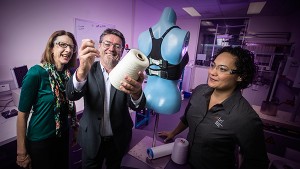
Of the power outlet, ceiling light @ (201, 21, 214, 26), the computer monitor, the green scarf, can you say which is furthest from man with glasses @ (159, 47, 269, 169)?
ceiling light @ (201, 21, 214, 26)

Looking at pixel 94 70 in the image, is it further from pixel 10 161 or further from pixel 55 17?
pixel 55 17

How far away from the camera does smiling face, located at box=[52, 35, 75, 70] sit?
1395 millimetres

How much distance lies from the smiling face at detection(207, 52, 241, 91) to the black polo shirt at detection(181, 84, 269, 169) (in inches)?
3.5

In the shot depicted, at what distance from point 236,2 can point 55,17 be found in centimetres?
439

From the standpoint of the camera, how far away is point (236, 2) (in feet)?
13.9

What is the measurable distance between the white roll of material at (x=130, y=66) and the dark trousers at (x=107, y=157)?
667mm

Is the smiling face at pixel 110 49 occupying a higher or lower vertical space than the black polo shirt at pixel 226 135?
higher

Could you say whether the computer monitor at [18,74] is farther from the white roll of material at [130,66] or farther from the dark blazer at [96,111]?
the white roll of material at [130,66]

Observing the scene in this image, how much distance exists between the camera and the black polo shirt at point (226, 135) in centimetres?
104

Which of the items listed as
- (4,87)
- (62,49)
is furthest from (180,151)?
(4,87)

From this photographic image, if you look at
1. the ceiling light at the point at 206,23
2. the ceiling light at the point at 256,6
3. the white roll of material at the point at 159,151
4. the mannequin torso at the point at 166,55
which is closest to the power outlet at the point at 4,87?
the mannequin torso at the point at 166,55

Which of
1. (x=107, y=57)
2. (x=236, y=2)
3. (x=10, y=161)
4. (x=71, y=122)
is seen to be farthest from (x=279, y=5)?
(x=10, y=161)

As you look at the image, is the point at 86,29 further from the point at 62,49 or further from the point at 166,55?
the point at 166,55

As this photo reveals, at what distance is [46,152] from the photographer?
134 centimetres
